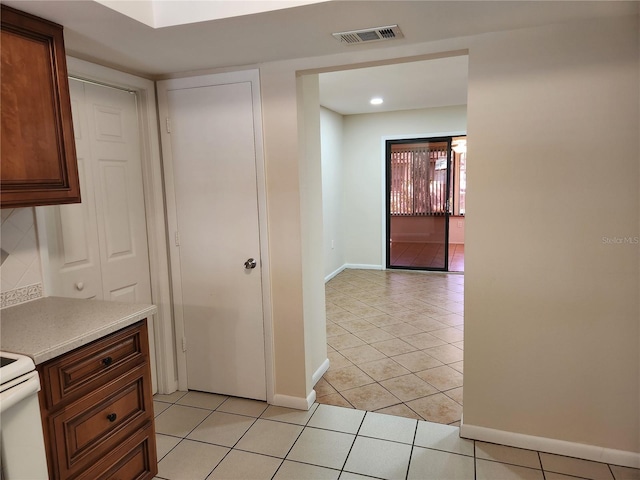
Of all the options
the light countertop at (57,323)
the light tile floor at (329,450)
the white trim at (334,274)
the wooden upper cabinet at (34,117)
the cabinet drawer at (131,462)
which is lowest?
the light tile floor at (329,450)

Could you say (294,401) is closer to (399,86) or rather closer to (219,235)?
(219,235)

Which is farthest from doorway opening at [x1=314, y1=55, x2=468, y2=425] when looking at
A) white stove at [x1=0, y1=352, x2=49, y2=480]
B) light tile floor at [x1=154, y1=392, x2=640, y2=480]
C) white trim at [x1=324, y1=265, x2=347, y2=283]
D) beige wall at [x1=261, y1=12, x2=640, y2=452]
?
white stove at [x1=0, y1=352, x2=49, y2=480]

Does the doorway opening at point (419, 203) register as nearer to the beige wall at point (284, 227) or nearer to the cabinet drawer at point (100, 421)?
the beige wall at point (284, 227)

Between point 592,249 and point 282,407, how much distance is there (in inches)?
77.5

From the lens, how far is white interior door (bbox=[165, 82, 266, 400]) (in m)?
2.62

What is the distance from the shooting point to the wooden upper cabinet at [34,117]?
1634 millimetres

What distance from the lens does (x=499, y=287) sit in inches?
86.7

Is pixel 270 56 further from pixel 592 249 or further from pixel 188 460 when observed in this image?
pixel 188 460

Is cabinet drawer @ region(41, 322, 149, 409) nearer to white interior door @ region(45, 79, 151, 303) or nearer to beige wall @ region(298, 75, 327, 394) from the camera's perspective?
white interior door @ region(45, 79, 151, 303)

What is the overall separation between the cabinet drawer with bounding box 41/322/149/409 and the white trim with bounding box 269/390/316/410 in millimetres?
1056

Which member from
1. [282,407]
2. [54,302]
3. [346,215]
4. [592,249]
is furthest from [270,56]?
[346,215]

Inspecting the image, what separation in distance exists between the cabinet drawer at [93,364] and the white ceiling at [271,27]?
1305mm

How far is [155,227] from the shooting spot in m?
2.81

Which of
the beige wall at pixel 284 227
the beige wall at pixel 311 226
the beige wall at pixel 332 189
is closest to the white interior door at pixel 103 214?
the beige wall at pixel 284 227
